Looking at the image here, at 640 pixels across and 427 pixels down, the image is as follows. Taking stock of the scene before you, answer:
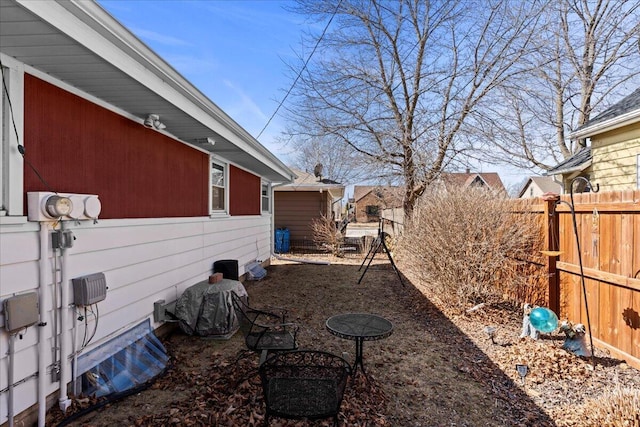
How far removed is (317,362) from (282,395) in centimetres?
90

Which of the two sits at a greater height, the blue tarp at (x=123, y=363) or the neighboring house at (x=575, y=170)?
the neighboring house at (x=575, y=170)

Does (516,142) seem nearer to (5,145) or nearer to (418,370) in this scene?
(418,370)

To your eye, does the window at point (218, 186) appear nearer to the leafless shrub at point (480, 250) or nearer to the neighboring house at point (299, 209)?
the leafless shrub at point (480, 250)

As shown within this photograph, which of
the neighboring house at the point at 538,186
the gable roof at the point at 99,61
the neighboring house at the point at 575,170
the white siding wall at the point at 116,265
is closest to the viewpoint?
the gable roof at the point at 99,61

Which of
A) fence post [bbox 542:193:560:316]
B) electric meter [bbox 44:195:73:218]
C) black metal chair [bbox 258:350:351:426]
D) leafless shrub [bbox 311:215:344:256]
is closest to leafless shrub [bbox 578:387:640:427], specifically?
black metal chair [bbox 258:350:351:426]

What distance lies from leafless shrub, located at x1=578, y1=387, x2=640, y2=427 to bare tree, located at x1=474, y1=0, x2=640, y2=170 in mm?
9927

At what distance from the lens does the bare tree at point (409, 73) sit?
428 inches

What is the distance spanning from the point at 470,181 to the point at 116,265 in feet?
22.2

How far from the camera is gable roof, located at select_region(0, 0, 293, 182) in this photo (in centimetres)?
202

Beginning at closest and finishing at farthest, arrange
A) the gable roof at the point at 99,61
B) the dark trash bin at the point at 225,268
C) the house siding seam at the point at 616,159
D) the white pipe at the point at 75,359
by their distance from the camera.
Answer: the gable roof at the point at 99,61
the white pipe at the point at 75,359
the dark trash bin at the point at 225,268
the house siding seam at the point at 616,159

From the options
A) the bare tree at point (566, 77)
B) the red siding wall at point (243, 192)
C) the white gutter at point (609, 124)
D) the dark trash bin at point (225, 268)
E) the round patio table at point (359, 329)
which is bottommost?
the round patio table at point (359, 329)

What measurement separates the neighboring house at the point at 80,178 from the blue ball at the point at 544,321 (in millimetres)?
4428

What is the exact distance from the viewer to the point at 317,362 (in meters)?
3.51

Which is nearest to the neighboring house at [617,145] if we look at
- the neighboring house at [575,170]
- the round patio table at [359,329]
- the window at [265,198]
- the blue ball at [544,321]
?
the neighboring house at [575,170]
